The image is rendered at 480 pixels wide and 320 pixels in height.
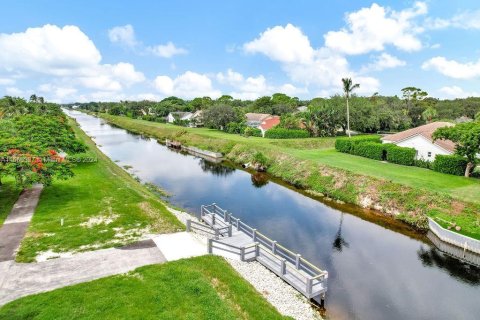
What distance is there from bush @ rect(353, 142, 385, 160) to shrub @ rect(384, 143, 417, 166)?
105 centimetres

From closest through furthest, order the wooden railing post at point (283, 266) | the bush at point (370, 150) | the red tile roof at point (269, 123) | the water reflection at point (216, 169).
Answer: the wooden railing post at point (283, 266) → the bush at point (370, 150) → the water reflection at point (216, 169) → the red tile roof at point (269, 123)

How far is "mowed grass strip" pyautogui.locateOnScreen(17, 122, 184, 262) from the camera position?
59.6 feet

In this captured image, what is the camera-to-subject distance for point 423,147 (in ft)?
135

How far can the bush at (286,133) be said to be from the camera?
221ft

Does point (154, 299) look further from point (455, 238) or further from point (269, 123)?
point (269, 123)

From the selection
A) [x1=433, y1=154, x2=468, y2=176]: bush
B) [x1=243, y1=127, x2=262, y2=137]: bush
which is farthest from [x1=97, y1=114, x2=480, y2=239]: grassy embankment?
[x1=243, y1=127, x2=262, y2=137]: bush

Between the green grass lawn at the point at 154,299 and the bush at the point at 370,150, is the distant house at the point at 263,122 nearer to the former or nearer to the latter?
the bush at the point at 370,150

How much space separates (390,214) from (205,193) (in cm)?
1943

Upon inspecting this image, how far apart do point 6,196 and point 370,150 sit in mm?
44972

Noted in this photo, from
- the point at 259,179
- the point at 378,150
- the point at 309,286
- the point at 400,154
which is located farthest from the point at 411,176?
the point at 309,286

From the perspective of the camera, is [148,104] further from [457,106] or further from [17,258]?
[17,258]

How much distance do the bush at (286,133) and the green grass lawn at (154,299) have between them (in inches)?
2127

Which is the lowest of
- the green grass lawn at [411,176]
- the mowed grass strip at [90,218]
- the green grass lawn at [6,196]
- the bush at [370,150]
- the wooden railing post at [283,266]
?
the wooden railing post at [283,266]

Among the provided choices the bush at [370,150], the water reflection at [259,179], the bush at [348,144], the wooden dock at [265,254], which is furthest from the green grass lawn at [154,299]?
the bush at [348,144]
